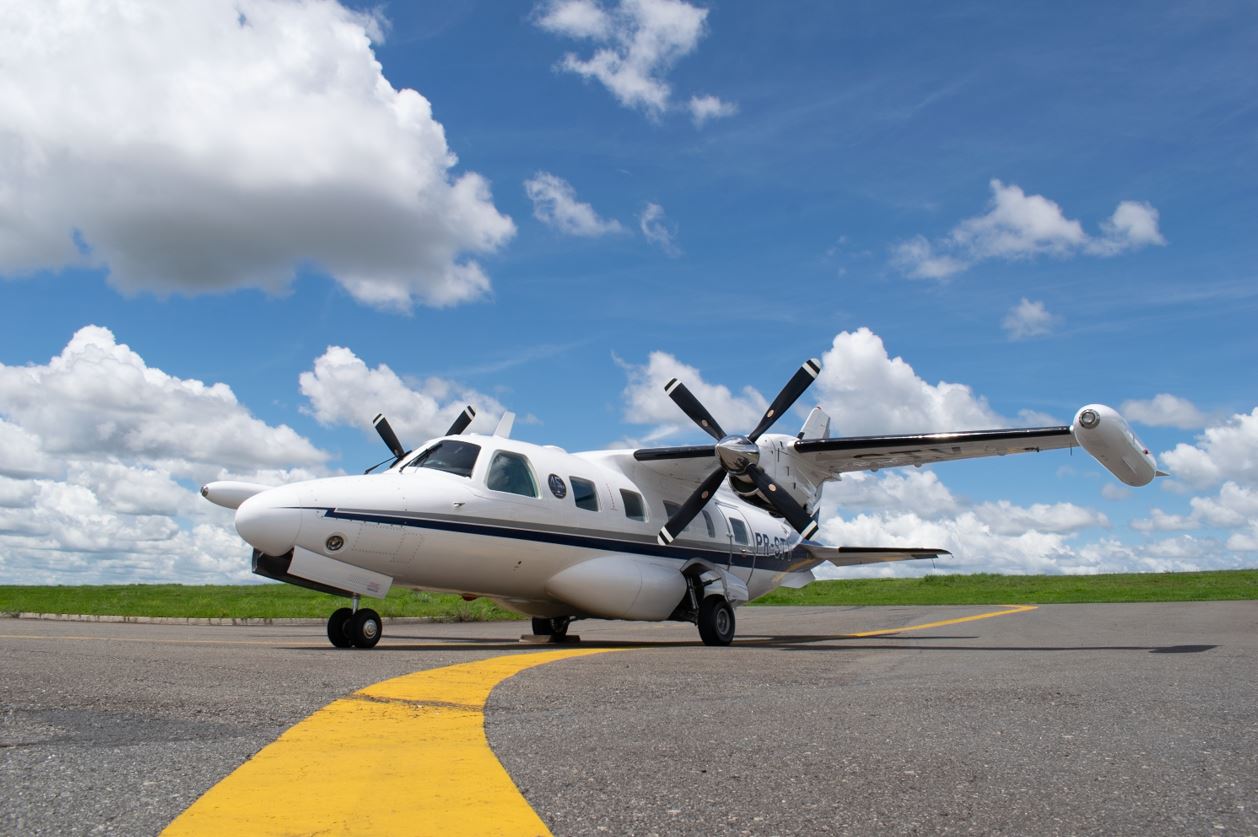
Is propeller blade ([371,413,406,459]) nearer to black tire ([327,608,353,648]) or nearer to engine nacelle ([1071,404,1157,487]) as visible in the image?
black tire ([327,608,353,648])

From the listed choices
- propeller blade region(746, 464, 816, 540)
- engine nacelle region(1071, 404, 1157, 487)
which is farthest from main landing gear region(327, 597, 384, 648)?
engine nacelle region(1071, 404, 1157, 487)

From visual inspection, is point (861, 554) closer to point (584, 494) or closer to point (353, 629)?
point (584, 494)

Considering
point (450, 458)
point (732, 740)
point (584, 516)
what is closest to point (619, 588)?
point (584, 516)

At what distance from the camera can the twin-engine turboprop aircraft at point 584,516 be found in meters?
11.8

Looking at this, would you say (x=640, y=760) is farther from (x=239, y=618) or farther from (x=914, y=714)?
(x=239, y=618)

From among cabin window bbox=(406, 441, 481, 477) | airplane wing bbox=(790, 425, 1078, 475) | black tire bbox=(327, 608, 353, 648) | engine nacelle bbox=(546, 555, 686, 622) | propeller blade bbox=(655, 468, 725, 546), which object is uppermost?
airplane wing bbox=(790, 425, 1078, 475)

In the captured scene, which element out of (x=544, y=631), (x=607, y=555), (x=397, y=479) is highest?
(x=397, y=479)

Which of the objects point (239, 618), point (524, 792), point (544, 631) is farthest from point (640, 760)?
point (239, 618)

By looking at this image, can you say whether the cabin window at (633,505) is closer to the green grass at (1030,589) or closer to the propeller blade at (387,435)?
the propeller blade at (387,435)

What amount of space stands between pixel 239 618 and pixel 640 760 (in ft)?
65.9

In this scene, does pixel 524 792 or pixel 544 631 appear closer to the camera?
pixel 524 792

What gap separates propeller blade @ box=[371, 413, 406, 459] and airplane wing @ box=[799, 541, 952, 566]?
31.6 feet

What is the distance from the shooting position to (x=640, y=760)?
411 cm

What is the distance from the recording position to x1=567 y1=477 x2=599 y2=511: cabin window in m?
15.1
